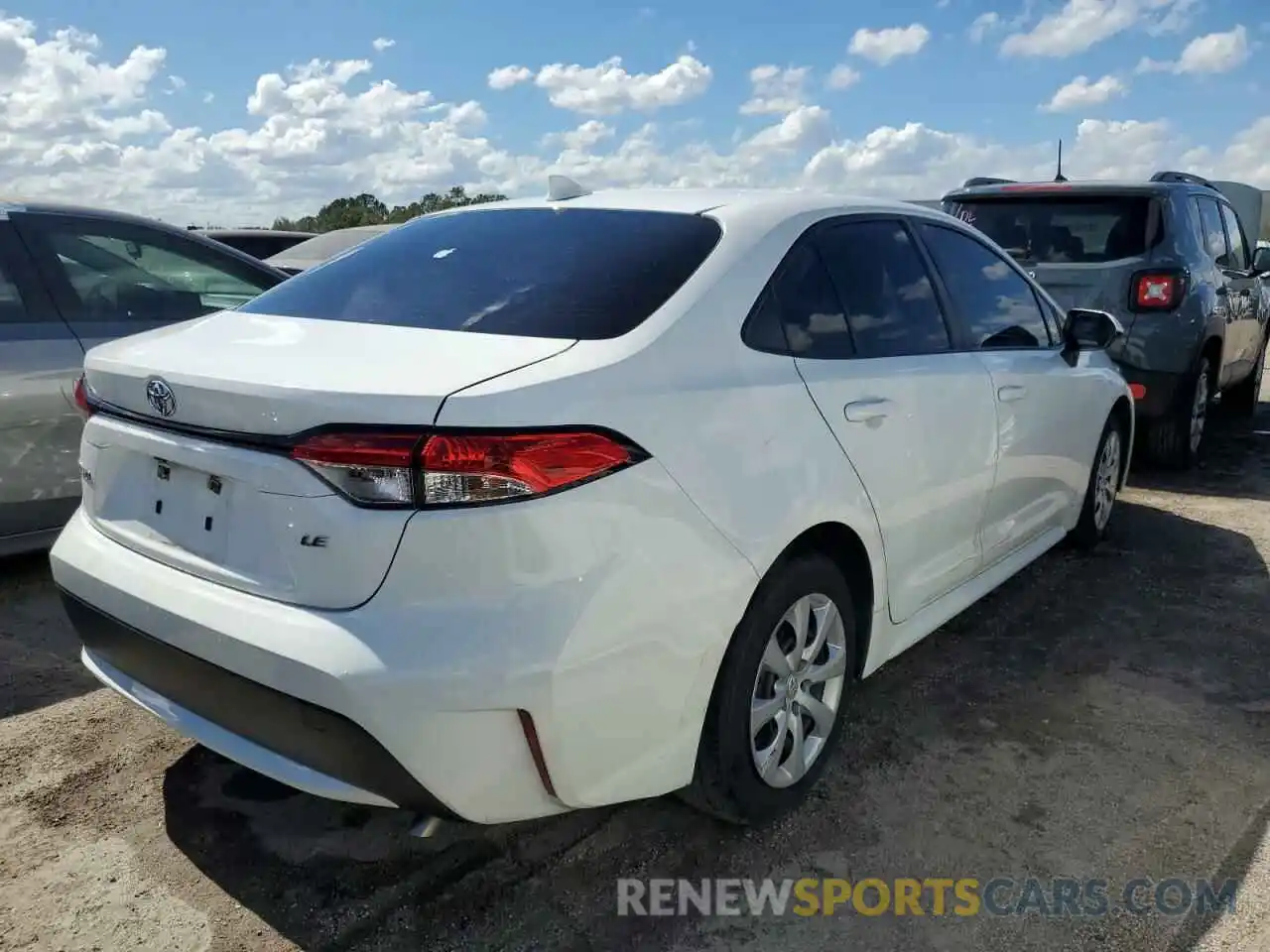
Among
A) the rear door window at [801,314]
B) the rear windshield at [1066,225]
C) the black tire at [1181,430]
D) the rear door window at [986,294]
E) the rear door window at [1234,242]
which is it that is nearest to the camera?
the rear door window at [801,314]

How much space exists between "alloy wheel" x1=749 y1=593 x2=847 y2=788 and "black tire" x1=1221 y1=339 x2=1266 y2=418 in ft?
23.6

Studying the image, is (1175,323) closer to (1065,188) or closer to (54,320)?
(1065,188)

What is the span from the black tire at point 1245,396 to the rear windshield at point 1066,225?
10.5 feet

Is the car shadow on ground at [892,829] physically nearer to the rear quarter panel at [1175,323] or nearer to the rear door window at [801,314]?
the rear door window at [801,314]

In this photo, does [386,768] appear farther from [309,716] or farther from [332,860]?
[332,860]

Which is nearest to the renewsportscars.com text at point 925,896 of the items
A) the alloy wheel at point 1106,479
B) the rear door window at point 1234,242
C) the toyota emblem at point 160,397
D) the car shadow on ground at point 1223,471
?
the toyota emblem at point 160,397

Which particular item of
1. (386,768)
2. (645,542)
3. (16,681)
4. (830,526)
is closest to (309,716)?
(386,768)

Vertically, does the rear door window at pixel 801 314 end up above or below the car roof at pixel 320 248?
A: below

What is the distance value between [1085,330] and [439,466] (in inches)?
130

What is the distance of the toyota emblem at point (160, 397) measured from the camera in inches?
88.1

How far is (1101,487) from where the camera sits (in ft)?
16.0

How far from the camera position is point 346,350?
2240mm

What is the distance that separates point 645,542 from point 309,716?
724 millimetres

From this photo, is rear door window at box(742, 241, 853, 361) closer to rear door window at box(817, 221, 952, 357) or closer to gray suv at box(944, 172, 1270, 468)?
rear door window at box(817, 221, 952, 357)
